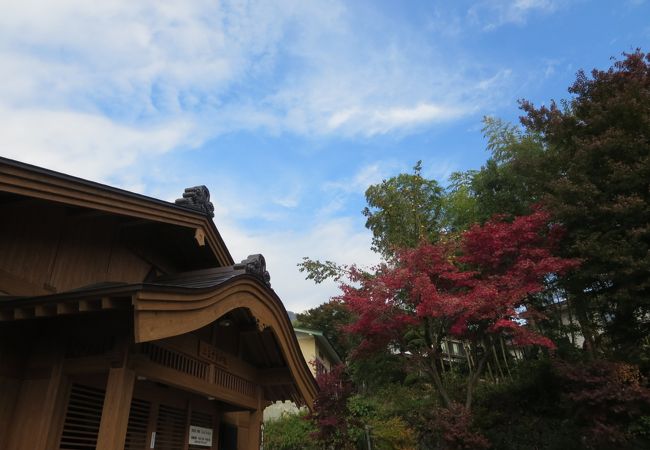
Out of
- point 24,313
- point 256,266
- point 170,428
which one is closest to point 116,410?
point 24,313

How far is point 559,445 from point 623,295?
172 inches

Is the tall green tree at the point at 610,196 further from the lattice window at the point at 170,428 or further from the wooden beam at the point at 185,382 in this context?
the lattice window at the point at 170,428

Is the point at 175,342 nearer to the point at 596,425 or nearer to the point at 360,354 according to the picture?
the point at 360,354

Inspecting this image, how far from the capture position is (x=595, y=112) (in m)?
11.8

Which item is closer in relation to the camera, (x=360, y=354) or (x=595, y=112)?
(x=595, y=112)

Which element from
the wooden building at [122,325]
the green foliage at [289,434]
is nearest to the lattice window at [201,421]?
the wooden building at [122,325]

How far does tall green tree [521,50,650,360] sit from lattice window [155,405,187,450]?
9489 mm

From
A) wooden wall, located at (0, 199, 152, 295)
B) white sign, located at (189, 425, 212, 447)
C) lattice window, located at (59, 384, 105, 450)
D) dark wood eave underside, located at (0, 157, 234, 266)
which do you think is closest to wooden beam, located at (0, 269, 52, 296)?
wooden wall, located at (0, 199, 152, 295)

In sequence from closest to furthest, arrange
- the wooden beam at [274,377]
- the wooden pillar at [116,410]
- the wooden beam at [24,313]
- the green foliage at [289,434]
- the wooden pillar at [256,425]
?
the wooden pillar at [116,410] → the wooden beam at [24,313] → the wooden pillar at [256,425] → the wooden beam at [274,377] → the green foliage at [289,434]

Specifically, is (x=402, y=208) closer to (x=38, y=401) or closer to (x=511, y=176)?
(x=511, y=176)

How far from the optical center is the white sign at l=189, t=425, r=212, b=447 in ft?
23.2

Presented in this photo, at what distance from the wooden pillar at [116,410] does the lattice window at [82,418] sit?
0.84m

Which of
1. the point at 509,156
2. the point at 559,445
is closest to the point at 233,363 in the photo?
the point at 559,445

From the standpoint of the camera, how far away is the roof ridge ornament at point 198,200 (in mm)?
7305
